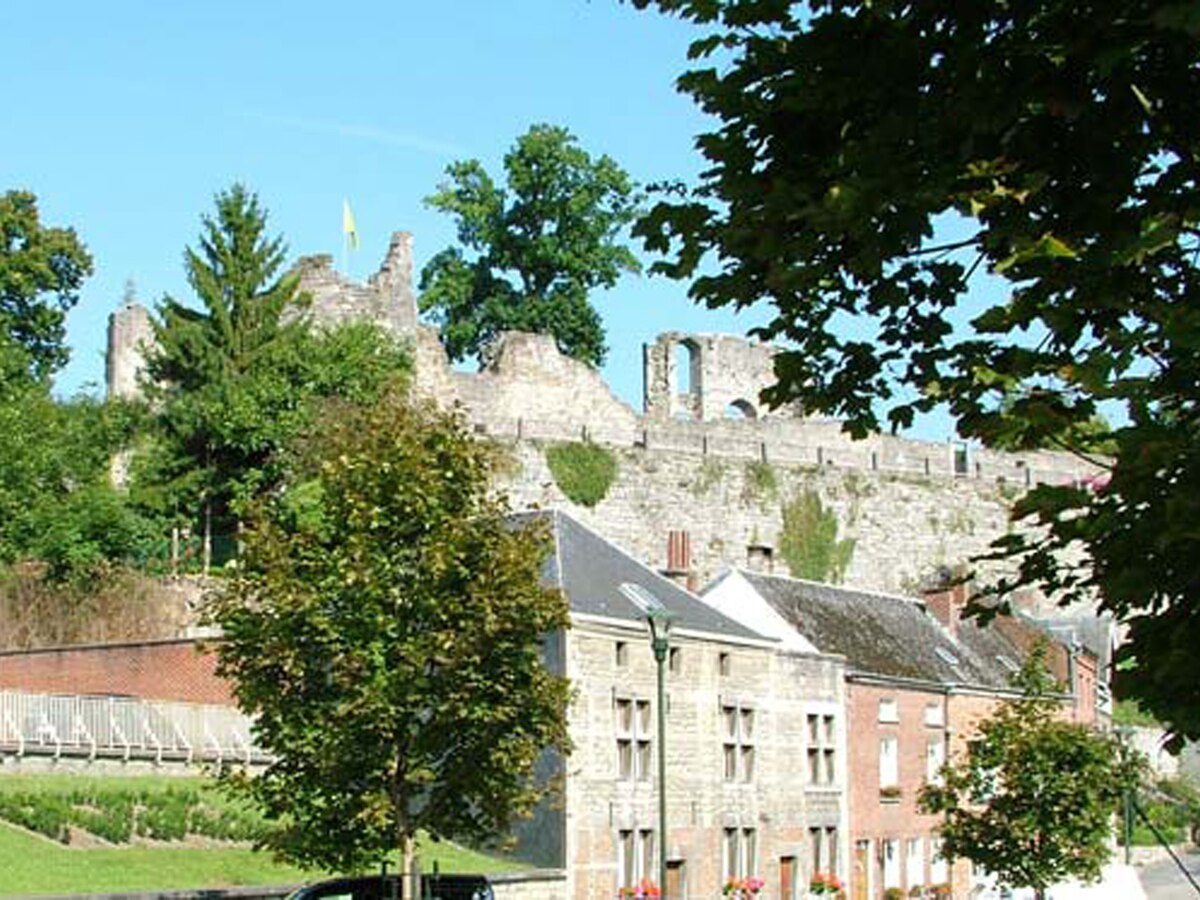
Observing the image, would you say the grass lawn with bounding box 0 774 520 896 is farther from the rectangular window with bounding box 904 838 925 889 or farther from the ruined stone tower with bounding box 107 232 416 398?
the ruined stone tower with bounding box 107 232 416 398

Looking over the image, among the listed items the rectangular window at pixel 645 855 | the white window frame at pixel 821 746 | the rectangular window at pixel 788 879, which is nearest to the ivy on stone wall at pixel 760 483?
the white window frame at pixel 821 746

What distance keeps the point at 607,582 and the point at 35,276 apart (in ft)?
99.3

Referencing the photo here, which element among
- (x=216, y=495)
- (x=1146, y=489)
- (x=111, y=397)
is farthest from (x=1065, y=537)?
(x=111, y=397)

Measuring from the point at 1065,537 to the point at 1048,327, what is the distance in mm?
1024

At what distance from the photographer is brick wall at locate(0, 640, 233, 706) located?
35781mm

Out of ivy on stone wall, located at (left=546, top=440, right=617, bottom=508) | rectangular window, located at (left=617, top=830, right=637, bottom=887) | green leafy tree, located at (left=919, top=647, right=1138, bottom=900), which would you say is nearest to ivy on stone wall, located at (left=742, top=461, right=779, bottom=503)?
ivy on stone wall, located at (left=546, top=440, right=617, bottom=508)

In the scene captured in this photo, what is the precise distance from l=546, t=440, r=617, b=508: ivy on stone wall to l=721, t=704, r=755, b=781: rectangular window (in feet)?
51.4

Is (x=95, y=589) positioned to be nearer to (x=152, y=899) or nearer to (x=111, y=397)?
(x=111, y=397)

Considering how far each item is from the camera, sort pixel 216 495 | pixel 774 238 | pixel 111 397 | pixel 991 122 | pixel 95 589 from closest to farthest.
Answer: pixel 991 122 → pixel 774 238 → pixel 95 589 → pixel 216 495 → pixel 111 397

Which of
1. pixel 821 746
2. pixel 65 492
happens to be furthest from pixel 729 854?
pixel 65 492

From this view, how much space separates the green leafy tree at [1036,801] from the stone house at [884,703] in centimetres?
304

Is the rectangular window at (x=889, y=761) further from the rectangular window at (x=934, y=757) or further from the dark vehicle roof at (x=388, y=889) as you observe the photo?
the dark vehicle roof at (x=388, y=889)

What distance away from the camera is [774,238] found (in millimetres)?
7918

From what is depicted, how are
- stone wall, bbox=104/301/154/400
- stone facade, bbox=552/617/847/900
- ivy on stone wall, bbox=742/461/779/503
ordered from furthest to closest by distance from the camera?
ivy on stone wall, bbox=742/461/779/503, stone wall, bbox=104/301/154/400, stone facade, bbox=552/617/847/900
